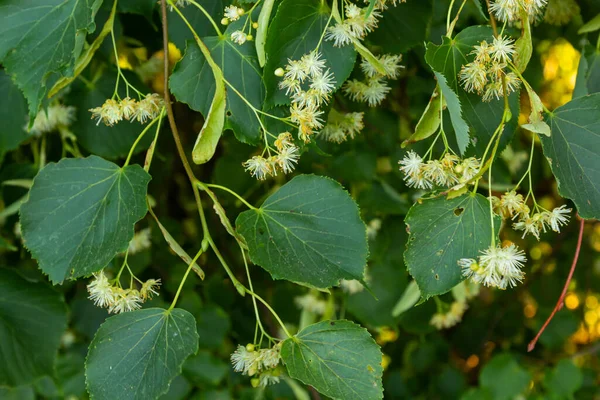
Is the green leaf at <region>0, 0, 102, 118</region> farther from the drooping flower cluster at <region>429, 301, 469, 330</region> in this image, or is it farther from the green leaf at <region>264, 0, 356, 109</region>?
the drooping flower cluster at <region>429, 301, 469, 330</region>

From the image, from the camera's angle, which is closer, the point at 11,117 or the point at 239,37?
the point at 239,37

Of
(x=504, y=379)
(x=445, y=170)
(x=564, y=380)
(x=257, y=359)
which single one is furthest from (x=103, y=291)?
(x=564, y=380)

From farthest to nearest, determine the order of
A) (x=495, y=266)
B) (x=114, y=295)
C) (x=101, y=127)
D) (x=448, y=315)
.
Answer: (x=448, y=315) < (x=101, y=127) < (x=114, y=295) < (x=495, y=266)

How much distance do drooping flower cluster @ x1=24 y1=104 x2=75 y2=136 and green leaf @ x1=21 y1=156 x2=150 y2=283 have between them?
0.91ft

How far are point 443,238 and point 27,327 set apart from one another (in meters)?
0.70

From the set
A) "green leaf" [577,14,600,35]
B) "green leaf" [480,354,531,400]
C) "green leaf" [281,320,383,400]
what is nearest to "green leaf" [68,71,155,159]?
"green leaf" [281,320,383,400]

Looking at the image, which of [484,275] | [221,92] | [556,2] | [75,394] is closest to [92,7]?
[221,92]

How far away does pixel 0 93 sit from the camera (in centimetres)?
103

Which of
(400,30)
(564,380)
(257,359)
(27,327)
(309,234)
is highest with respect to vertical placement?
(400,30)

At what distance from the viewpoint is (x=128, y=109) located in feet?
2.61

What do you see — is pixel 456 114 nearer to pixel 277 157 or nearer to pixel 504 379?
pixel 277 157

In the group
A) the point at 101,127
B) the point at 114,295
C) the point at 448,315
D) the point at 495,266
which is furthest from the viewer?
the point at 448,315

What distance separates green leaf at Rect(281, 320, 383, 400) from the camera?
0.71m

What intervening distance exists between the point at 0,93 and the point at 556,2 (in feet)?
2.88
